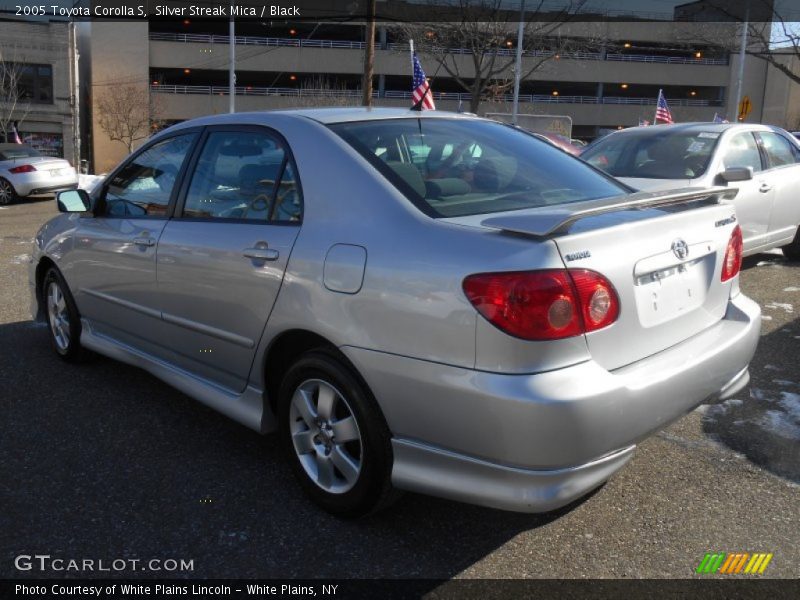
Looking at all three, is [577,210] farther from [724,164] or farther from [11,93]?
[11,93]

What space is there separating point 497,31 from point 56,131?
27.8 m

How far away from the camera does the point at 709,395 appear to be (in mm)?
2986

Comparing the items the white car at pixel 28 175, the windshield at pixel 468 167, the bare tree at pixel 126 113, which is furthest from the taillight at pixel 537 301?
the bare tree at pixel 126 113

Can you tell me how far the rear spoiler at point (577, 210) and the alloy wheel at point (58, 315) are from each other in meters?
3.38

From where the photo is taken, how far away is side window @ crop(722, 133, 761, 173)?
7.36 metres

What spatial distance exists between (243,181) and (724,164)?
540cm

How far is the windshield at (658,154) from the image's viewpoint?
285 inches

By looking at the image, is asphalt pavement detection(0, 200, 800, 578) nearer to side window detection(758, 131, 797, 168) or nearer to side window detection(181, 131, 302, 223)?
side window detection(181, 131, 302, 223)

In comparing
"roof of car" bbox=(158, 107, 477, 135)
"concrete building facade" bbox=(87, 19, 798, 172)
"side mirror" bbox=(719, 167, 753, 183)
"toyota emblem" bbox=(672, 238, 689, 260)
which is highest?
"concrete building facade" bbox=(87, 19, 798, 172)

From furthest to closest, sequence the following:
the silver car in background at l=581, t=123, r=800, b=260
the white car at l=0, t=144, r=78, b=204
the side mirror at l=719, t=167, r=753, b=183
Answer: the white car at l=0, t=144, r=78, b=204, the silver car in background at l=581, t=123, r=800, b=260, the side mirror at l=719, t=167, r=753, b=183

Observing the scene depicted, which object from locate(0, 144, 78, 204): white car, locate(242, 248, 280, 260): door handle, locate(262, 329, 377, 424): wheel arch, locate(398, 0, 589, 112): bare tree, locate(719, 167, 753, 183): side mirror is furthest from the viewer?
locate(398, 0, 589, 112): bare tree

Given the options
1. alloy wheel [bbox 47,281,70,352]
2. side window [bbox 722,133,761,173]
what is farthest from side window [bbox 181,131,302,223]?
side window [bbox 722,133,761,173]

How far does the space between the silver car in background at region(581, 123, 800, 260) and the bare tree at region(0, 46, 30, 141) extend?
40.5 m

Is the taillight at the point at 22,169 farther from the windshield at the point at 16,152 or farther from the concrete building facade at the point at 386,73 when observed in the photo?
the concrete building facade at the point at 386,73
